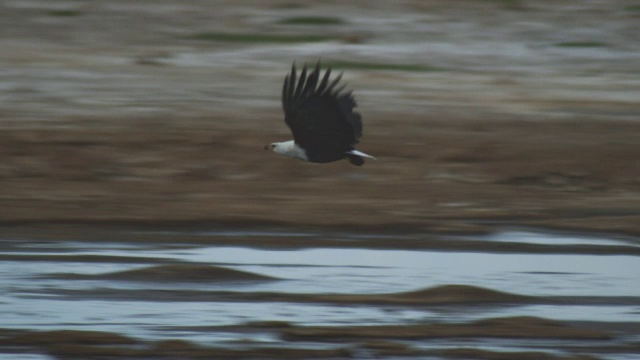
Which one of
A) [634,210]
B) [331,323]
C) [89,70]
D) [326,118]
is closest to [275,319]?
[331,323]

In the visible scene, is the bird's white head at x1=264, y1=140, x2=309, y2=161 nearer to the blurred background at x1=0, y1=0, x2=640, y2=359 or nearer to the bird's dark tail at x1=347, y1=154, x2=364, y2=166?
the bird's dark tail at x1=347, y1=154, x2=364, y2=166

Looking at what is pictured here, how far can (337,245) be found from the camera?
1118cm

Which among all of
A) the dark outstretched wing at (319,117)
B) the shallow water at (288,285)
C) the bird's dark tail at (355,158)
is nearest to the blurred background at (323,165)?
the shallow water at (288,285)

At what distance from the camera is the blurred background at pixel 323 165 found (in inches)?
423

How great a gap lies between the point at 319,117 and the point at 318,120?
21mm


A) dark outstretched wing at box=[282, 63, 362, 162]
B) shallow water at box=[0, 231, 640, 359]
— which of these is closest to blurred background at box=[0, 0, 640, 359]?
shallow water at box=[0, 231, 640, 359]

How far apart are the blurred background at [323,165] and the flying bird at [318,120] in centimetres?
78

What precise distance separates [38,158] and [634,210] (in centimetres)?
560

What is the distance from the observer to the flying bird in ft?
32.3

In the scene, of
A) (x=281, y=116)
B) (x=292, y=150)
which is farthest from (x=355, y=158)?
(x=281, y=116)

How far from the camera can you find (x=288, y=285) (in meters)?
9.70

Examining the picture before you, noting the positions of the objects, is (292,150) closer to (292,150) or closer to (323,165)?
(292,150)

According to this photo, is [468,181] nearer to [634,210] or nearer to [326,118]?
[634,210]

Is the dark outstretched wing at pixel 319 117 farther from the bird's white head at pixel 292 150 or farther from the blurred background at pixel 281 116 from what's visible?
the blurred background at pixel 281 116
